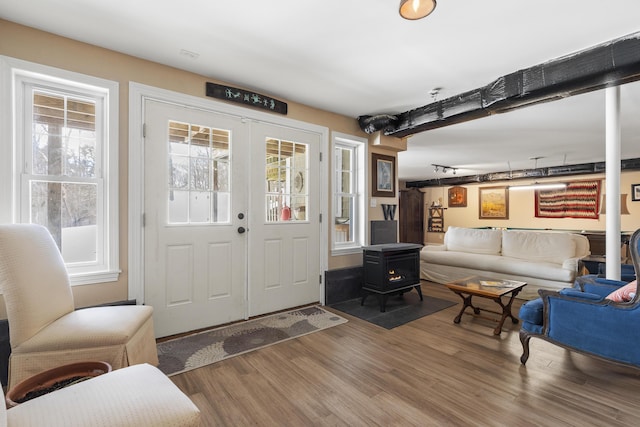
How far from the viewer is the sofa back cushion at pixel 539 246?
A: 4.64 m

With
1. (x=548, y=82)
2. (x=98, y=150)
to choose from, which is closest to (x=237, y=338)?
(x=98, y=150)

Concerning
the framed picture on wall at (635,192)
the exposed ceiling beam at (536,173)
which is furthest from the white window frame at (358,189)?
the framed picture on wall at (635,192)

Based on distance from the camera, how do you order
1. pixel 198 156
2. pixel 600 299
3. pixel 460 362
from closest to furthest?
pixel 600 299, pixel 460 362, pixel 198 156

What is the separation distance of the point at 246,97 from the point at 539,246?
4.95m

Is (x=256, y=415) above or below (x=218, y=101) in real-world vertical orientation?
below

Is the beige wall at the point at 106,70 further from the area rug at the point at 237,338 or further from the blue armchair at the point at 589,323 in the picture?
the blue armchair at the point at 589,323

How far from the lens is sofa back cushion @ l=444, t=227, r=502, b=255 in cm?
537

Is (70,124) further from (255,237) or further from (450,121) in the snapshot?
(450,121)

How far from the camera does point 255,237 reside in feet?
11.1

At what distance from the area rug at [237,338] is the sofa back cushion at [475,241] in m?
3.36

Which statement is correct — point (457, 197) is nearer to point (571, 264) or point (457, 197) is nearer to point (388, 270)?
point (571, 264)

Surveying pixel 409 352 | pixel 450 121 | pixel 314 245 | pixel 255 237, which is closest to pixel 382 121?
pixel 450 121

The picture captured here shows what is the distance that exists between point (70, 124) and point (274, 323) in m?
2.56

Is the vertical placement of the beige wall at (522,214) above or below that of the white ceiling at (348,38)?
below
